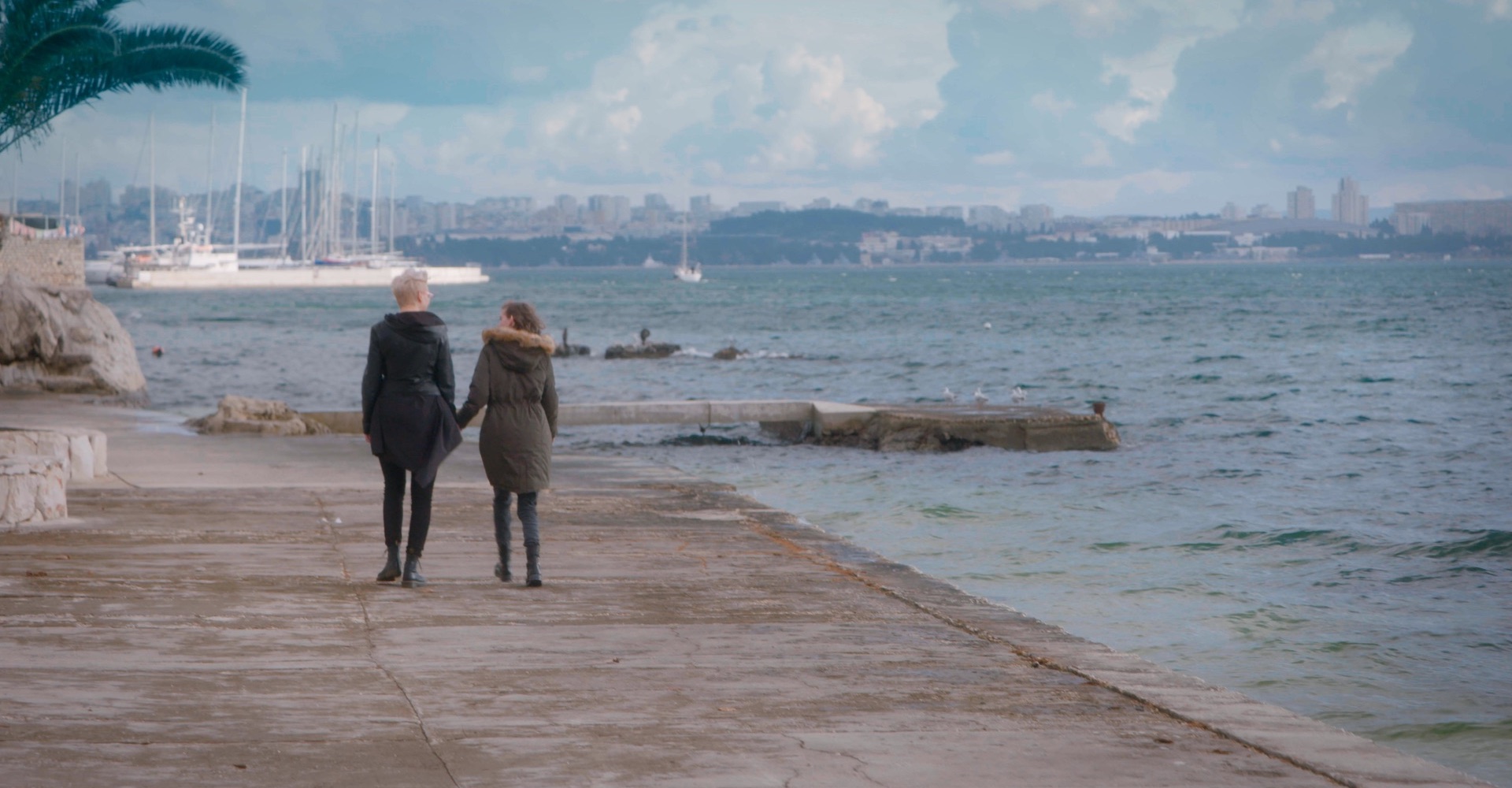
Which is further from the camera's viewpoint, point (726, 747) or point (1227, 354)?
point (1227, 354)

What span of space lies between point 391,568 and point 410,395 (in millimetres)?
1025

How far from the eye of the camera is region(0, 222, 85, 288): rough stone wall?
53.4 m

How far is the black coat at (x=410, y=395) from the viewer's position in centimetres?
792

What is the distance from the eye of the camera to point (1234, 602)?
11.6 metres

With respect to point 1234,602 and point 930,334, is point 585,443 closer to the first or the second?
point 1234,602

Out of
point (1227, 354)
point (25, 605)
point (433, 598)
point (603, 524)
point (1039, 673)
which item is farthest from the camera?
point (1227, 354)

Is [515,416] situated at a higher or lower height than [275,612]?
higher

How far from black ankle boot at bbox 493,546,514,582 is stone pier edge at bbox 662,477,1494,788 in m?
1.95

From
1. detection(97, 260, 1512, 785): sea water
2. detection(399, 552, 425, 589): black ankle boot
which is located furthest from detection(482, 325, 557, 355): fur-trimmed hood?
detection(97, 260, 1512, 785): sea water

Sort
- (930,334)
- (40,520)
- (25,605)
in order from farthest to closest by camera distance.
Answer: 1. (930,334)
2. (40,520)
3. (25,605)

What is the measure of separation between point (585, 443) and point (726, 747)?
1889 centimetres

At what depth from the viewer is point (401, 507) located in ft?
26.8

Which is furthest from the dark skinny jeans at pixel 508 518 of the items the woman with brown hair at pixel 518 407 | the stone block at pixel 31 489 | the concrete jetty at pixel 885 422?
the concrete jetty at pixel 885 422

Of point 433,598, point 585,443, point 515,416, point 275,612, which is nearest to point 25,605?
point 275,612
